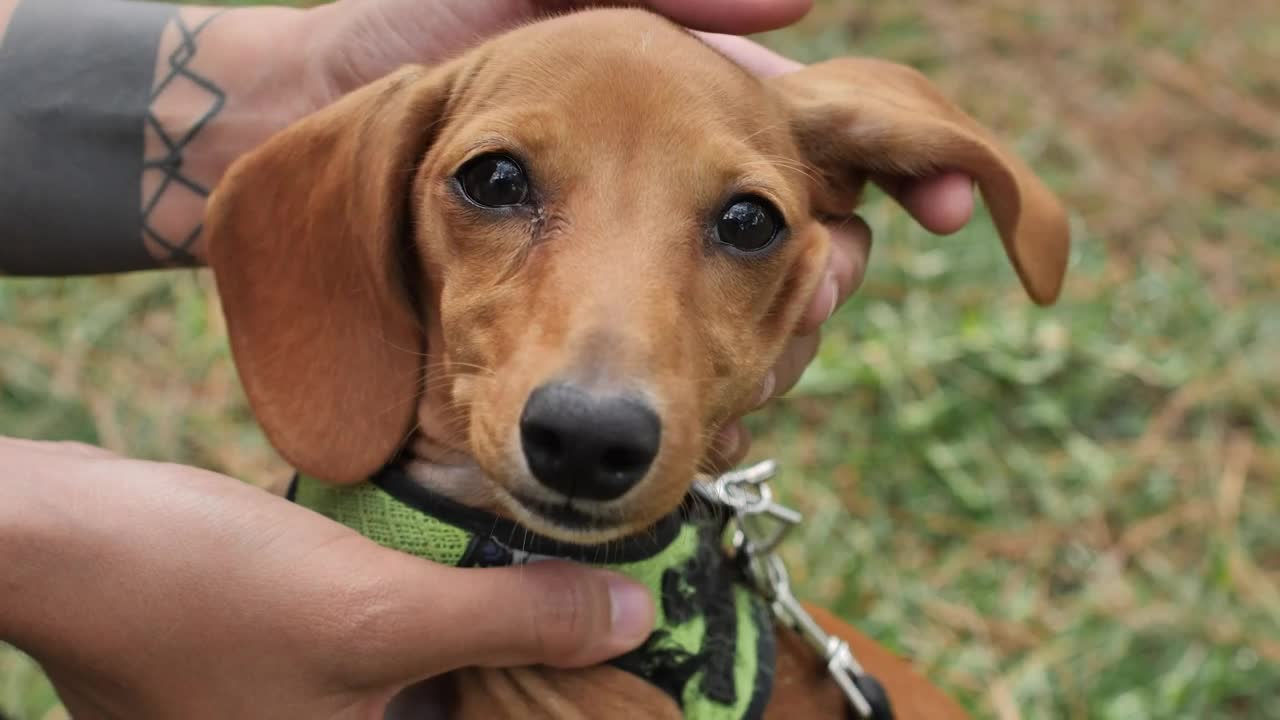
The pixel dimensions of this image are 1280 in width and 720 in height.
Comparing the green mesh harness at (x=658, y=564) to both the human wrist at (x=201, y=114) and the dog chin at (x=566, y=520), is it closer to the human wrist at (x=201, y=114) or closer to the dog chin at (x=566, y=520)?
the dog chin at (x=566, y=520)

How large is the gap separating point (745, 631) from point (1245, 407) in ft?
8.68

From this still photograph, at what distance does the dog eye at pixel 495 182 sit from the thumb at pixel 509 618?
22.6 inches

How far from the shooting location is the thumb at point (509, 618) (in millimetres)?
1875

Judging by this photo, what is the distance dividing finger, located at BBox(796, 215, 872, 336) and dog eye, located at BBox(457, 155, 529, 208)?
23.5 inches

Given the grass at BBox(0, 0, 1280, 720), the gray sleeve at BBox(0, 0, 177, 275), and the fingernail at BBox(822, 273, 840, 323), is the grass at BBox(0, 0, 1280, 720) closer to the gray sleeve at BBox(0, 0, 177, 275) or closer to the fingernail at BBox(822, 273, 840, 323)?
the gray sleeve at BBox(0, 0, 177, 275)

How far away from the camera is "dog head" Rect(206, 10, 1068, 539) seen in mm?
1729

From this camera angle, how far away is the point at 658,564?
2.10m

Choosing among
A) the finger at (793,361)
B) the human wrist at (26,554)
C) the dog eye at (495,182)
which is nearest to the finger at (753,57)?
the finger at (793,361)

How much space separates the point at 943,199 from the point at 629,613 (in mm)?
1066

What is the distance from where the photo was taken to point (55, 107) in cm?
279

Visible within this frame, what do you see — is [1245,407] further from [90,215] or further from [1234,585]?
[90,215]

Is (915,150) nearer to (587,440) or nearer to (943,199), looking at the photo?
(943,199)

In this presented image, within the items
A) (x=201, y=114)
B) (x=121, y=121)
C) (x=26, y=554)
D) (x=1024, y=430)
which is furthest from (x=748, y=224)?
(x=1024, y=430)

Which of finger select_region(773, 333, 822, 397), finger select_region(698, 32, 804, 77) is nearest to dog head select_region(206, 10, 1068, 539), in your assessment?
finger select_region(773, 333, 822, 397)
